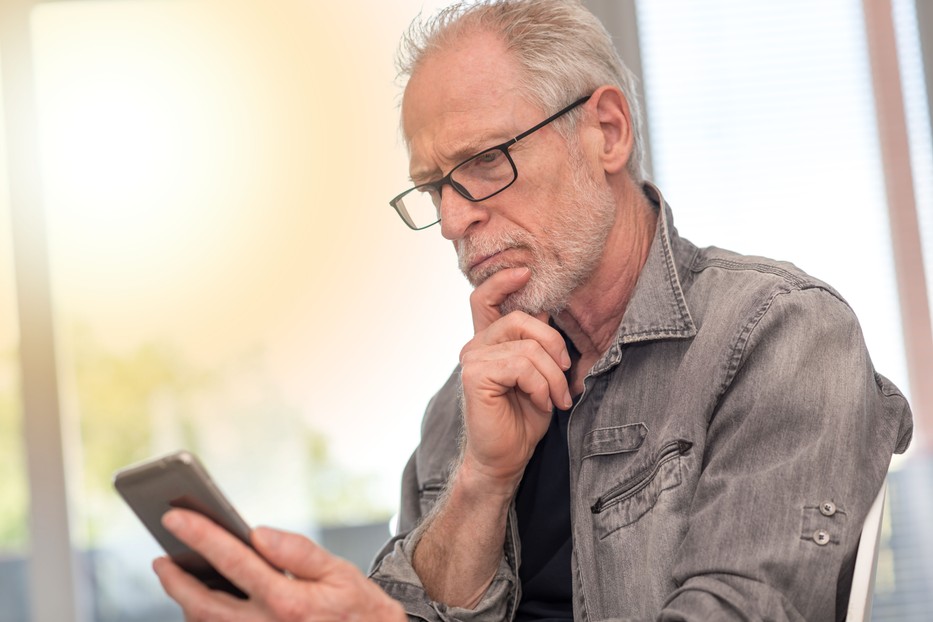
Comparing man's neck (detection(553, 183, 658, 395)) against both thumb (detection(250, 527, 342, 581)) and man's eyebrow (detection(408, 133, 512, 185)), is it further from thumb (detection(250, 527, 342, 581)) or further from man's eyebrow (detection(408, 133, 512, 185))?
thumb (detection(250, 527, 342, 581))

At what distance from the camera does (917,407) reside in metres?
2.89

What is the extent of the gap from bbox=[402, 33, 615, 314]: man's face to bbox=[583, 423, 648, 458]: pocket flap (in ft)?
0.85

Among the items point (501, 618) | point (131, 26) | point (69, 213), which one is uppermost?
point (131, 26)

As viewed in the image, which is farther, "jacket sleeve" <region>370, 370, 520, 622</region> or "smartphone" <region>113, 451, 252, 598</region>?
"jacket sleeve" <region>370, 370, 520, 622</region>

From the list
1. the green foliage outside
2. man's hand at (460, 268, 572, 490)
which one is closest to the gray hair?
man's hand at (460, 268, 572, 490)

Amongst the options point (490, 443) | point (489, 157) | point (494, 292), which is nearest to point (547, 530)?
point (490, 443)

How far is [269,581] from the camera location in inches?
37.8

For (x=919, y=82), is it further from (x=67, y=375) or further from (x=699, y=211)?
(x=67, y=375)

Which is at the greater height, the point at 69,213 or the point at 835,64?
the point at 835,64

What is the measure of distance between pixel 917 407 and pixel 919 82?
102cm

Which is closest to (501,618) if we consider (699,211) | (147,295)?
(699,211)

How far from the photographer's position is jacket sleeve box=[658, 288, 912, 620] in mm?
1124

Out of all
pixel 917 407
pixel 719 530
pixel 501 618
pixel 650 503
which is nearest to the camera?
pixel 719 530

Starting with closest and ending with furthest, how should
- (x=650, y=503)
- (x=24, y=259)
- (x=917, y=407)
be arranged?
(x=650, y=503), (x=917, y=407), (x=24, y=259)
